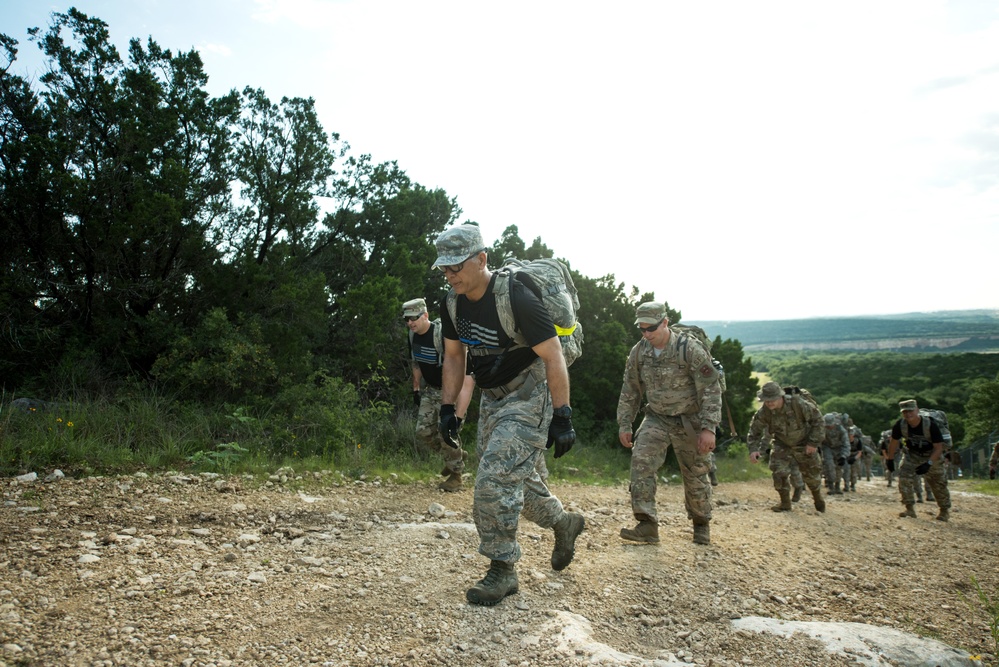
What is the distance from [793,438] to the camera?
853 centimetres

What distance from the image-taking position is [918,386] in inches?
2682

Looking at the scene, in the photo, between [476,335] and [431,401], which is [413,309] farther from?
[476,335]

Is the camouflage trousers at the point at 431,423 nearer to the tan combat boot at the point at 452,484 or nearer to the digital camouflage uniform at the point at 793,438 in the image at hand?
the tan combat boot at the point at 452,484

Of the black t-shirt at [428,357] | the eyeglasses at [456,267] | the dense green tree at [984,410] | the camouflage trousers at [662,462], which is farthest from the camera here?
the dense green tree at [984,410]

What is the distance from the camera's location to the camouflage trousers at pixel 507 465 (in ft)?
10.9

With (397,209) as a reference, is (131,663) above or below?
below

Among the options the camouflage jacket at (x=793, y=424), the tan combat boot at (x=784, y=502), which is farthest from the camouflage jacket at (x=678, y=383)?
the tan combat boot at (x=784, y=502)

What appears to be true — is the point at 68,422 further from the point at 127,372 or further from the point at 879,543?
the point at 879,543

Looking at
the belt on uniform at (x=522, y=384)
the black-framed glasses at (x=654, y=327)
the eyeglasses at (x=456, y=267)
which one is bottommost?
the belt on uniform at (x=522, y=384)

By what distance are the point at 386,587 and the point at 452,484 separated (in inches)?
125

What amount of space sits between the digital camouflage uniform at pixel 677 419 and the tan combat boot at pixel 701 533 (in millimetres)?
28

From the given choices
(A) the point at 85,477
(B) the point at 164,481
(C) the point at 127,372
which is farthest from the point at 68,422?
(C) the point at 127,372

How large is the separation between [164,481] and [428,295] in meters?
6.81

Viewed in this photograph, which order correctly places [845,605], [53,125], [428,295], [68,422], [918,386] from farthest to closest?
→ [918,386]
[428,295]
[53,125]
[68,422]
[845,605]
